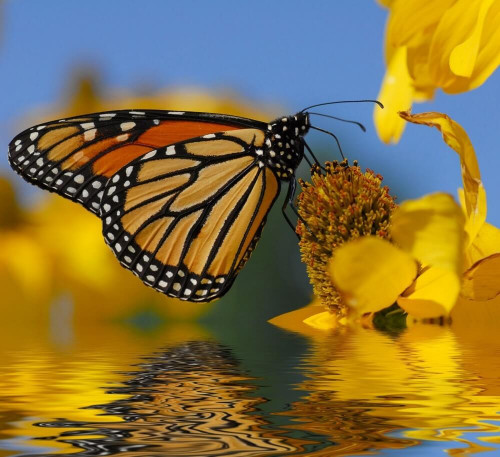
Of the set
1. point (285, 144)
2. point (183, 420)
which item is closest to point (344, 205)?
point (285, 144)

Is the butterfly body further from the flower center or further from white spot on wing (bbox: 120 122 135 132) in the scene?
the flower center

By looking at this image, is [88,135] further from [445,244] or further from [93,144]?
[445,244]

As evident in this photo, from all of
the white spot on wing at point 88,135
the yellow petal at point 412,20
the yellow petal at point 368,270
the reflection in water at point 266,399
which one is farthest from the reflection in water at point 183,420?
the white spot on wing at point 88,135

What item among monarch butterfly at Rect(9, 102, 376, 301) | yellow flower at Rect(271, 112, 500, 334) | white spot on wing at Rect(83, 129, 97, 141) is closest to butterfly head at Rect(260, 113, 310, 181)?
monarch butterfly at Rect(9, 102, 376, 301)

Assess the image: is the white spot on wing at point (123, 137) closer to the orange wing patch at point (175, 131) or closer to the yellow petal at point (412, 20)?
the orange wing patch at point (175, 131)

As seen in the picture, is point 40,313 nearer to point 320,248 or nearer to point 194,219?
point 194,219

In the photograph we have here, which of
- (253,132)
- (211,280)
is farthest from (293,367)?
(253,132)
